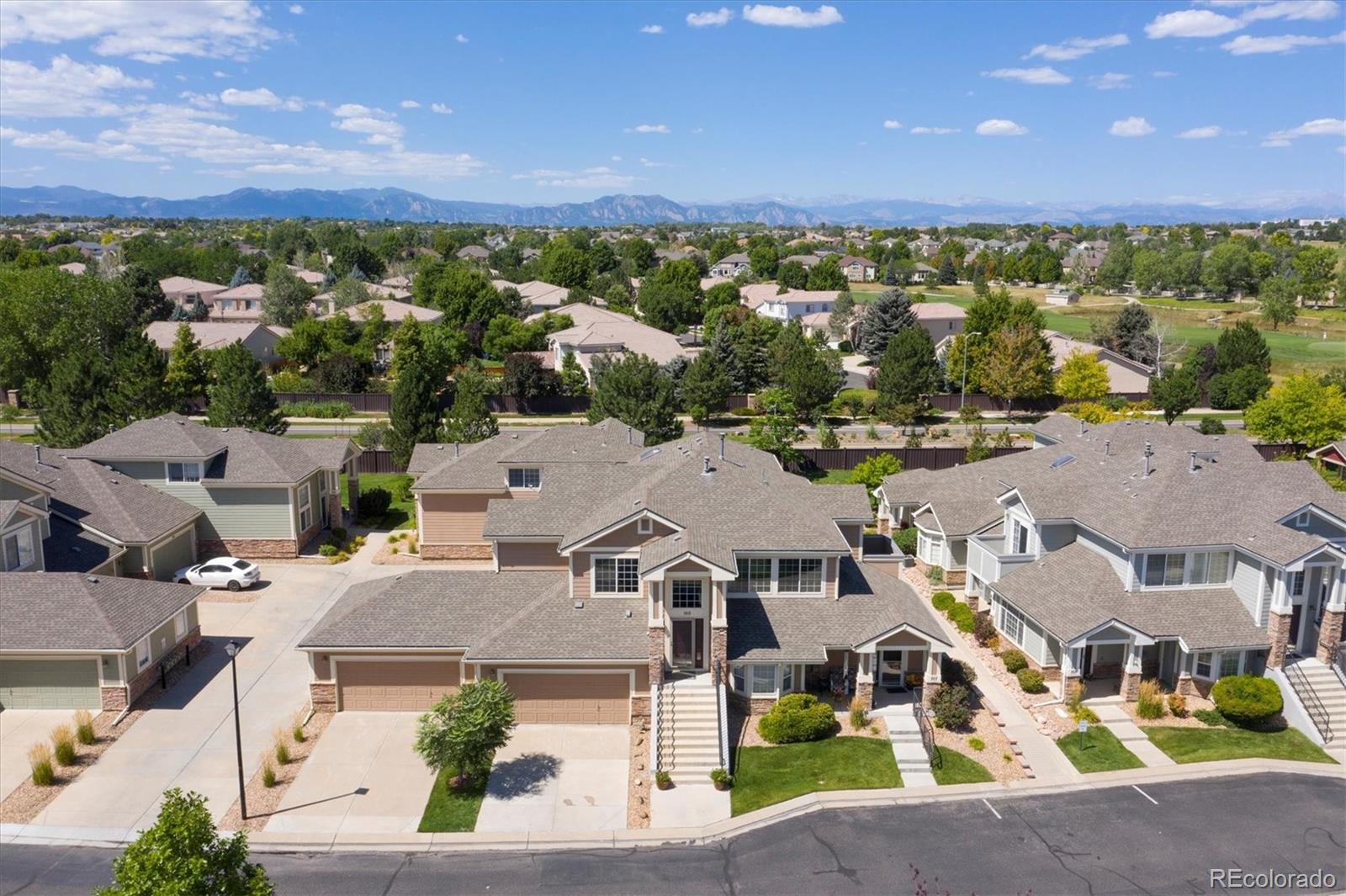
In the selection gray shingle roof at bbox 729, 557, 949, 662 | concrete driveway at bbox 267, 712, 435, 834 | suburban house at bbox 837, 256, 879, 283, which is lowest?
concrete driveway at bbox 267, 712, 435, 834

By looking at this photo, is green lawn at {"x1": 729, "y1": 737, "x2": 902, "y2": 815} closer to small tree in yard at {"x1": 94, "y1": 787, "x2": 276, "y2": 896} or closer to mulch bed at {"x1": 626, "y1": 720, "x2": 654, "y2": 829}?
mulch bed at {"x1": 626, "y1": 720, "x2": 654, "y2": 829}

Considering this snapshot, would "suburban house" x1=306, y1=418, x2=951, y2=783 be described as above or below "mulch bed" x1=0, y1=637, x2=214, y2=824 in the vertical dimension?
above

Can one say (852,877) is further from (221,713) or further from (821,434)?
(821,434)

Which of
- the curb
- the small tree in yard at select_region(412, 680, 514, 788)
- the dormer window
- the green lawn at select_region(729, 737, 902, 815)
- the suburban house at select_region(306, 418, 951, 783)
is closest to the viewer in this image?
the curb

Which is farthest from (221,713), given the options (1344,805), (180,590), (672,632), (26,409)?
(26,409)

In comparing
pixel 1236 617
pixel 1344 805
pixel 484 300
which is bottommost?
pixel 1344 805

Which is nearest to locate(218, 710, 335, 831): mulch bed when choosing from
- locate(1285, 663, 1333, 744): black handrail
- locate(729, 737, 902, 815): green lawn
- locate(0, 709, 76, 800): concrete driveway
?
locate(0, 709, 76, 800): concrete driveway

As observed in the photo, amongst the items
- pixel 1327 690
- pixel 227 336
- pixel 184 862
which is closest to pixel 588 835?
pixel 184 862
